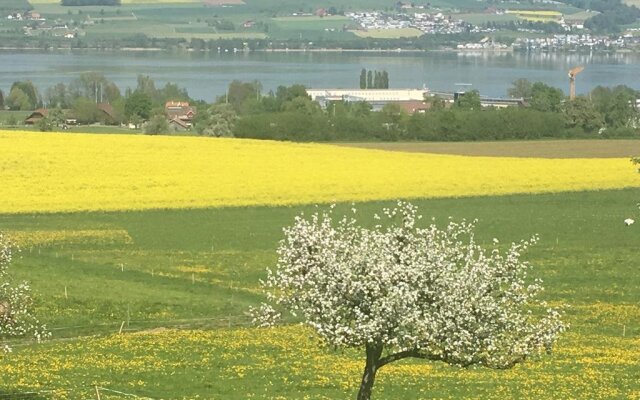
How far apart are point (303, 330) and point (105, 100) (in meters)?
87.7

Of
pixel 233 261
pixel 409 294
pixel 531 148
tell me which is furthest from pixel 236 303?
pixel 531 148

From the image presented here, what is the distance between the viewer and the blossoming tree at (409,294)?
17.1 m

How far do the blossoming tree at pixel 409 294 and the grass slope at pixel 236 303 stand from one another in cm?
446

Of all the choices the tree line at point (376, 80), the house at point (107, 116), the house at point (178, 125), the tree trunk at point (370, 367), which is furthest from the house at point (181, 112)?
the tree trunk at point (370, 367)

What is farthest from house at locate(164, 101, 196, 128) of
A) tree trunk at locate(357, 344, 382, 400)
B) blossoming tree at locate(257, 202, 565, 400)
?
blossoming tree at locate(257, 202, 565, 400)

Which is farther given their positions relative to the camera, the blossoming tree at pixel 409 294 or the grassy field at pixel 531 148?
the grassy field at pixel 531 148

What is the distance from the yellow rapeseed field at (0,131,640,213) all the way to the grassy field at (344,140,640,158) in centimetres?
344

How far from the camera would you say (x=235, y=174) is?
49688 mm

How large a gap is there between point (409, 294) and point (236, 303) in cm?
1495

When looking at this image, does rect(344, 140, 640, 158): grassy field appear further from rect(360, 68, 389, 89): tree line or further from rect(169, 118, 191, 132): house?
rect(360, 68, 389, 89): tree line

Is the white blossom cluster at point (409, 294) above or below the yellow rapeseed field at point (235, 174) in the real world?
above

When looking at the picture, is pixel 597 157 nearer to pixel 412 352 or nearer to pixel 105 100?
pixel 412 352

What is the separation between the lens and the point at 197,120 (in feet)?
273

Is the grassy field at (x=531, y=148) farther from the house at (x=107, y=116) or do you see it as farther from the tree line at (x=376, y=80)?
the tree line at (x=376, y=80)
